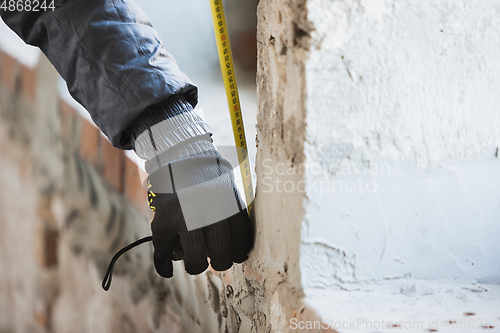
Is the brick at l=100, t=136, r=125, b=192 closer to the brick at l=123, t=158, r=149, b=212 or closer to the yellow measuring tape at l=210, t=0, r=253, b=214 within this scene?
the brick at l=123, t=158, r=149, b=212

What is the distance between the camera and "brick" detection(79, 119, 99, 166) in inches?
49.9

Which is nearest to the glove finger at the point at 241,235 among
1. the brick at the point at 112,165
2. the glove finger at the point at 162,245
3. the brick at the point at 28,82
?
the glove finger at the point at 162,245

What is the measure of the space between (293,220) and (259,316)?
0.28m

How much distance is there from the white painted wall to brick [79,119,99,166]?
40.9 inches

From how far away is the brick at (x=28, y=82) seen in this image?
1.34m

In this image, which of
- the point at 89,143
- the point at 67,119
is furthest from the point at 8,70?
the point at 89,143

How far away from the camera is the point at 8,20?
2.51 ft

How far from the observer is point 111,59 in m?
0.69

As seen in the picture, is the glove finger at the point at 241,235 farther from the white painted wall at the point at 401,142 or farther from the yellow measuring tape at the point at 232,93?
the white painted wall at the point at 401,142

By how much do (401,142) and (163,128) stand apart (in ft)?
1.50

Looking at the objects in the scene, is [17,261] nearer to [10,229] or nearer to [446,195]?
[10,229]

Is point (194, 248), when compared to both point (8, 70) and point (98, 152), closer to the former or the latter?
point (98, 152)

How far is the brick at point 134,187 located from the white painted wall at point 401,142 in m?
0.84

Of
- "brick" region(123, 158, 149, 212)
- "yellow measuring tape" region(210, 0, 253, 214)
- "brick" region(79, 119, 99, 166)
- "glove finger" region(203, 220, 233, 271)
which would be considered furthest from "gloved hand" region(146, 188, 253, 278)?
"brick" region(79, 119, 99, 166)
